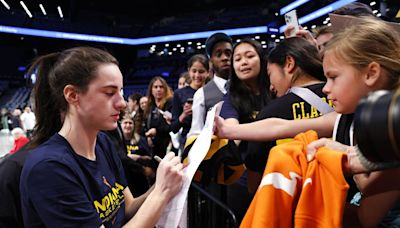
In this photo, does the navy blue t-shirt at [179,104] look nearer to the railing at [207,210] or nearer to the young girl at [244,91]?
the railing at [207,210]

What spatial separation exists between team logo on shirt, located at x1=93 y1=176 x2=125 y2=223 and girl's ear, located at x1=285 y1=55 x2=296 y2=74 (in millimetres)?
929

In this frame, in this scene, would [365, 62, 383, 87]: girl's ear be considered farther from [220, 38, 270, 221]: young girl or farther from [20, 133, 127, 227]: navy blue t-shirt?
[220, 38, 270, 221]: young girl

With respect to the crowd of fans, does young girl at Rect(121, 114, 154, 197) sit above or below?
below

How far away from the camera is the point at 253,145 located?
1800mm

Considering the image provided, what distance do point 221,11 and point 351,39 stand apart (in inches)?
885

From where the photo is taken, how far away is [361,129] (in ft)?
2.18

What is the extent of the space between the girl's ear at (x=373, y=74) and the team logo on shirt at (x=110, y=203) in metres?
1.00

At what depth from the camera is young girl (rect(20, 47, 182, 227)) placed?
125cm

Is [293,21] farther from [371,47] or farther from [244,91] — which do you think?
[371,47]

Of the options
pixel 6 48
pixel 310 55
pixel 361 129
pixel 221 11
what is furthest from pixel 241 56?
pixel 6 48

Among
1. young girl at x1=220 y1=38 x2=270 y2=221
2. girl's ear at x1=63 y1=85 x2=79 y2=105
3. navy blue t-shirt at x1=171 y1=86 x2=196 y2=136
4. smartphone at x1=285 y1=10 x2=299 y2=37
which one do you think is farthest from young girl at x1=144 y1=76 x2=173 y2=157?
girl's ear at x1=63 y1=85 x2=79 y2=105

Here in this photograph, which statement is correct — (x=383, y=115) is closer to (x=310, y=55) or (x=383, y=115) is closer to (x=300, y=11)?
(x=310, y=55)

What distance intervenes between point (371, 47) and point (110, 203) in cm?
107

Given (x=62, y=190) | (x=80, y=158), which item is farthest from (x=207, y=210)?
(x=62, y=190)
